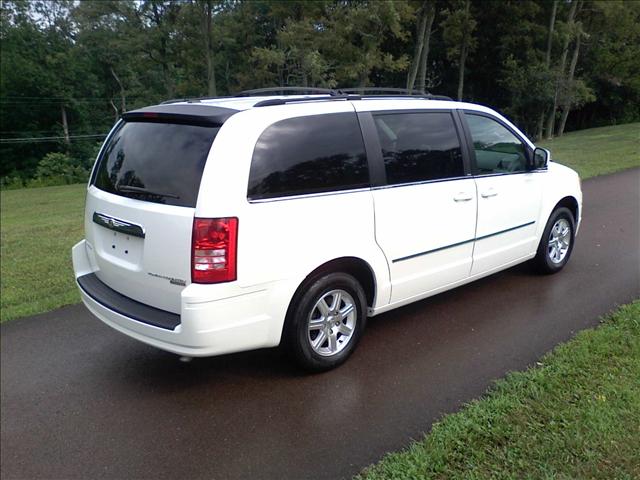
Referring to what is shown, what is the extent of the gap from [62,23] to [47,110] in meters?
11.9

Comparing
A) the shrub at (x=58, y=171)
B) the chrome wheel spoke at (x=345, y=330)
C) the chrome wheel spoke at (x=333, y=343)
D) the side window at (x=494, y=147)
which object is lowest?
the shrub at (x=58, y=171)

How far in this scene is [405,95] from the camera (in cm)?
466

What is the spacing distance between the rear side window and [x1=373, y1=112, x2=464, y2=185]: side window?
0.26 metres

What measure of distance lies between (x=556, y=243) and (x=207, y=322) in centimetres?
399

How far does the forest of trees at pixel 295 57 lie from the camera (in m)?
29.1

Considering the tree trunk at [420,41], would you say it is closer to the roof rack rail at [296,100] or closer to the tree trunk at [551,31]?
the tree trunk at [551,31]

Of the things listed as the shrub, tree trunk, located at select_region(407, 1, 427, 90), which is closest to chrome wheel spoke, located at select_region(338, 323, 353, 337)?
tree trunk, located at select_region(407, 1, 427, 90)

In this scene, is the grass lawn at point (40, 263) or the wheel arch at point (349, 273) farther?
Result: the grass lawn at point (40, 263)

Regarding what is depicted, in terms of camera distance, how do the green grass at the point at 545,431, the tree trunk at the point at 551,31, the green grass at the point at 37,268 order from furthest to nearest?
1. the tree trunk at the point at 551,31
2. the green grass at the point at 37,268
3. the green grass at the point at 545,431

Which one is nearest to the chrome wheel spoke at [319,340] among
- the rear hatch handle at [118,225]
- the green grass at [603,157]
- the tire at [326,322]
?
the tire at [326,322]

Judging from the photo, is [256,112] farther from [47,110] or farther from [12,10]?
[12,10]

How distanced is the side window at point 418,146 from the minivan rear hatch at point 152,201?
1268mm

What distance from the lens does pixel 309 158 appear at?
3650 millimetres

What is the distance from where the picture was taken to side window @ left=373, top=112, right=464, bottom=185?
4.09 m
